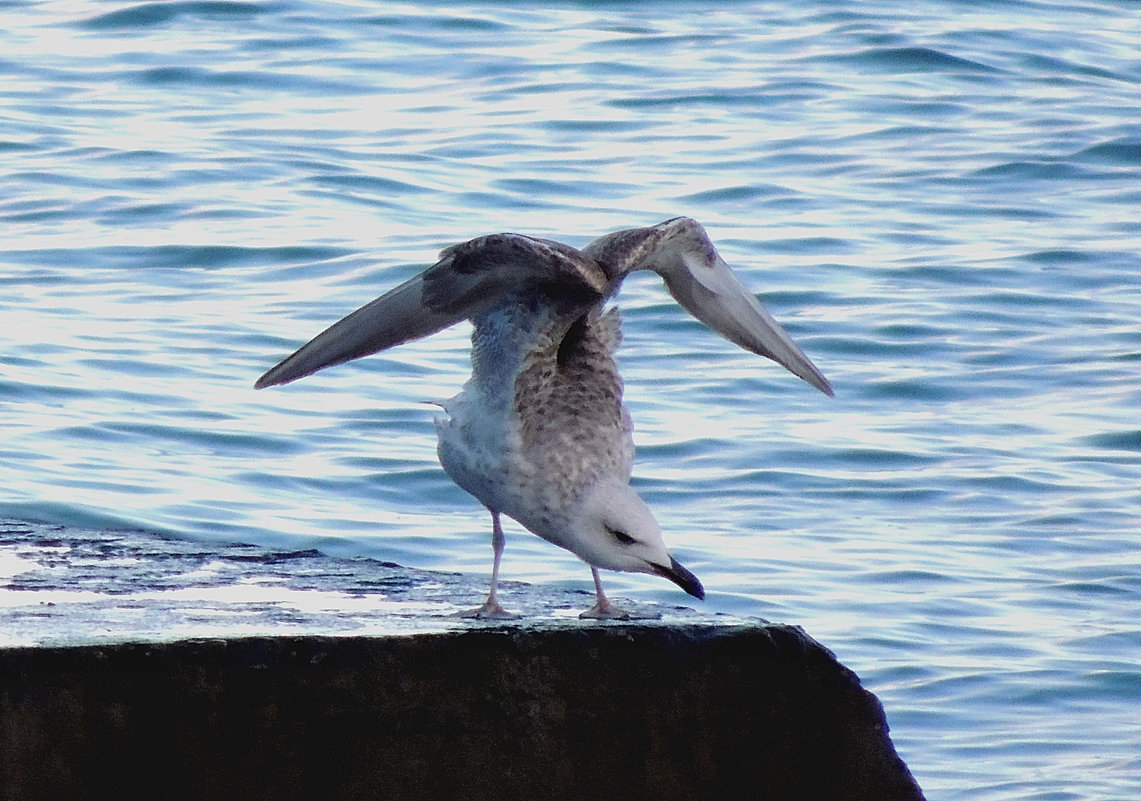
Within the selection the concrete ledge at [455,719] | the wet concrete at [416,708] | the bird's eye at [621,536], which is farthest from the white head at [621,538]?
the concrete ledge at [455,719]

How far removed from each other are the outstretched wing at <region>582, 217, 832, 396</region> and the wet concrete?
1405 millimetres

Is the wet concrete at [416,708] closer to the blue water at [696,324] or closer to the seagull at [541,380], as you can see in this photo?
the seagull at [541,380]

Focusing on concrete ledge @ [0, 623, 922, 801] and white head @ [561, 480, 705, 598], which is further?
white head @ [561, 480, 705, 598]

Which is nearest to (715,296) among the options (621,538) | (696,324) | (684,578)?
(621,538)

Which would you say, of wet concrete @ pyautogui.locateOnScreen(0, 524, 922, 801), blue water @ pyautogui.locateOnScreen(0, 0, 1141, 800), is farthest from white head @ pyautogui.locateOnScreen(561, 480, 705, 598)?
blue water @ pyautogui.locateOnScreen(0, 0, 1141, 800)

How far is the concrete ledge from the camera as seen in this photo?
434cm

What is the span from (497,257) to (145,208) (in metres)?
8.39

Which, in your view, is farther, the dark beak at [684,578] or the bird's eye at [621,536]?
the bird's eye at [621,536]

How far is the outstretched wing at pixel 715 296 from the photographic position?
614 centimetres

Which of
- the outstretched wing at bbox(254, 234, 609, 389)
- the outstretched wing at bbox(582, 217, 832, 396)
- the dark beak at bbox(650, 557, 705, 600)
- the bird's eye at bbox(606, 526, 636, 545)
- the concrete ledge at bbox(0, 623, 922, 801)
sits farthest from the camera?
the outstretched wing at bbox(582, 217, 832, 396)

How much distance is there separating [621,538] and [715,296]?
135 cm

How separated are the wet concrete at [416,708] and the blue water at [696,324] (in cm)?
274

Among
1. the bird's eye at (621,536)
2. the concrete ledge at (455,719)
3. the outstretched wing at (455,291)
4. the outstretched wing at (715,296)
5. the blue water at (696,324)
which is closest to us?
the concrete ledge at (455,719)

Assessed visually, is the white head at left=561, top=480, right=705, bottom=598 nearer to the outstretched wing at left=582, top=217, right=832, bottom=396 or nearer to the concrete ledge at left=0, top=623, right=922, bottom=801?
the concrete ledge at left=0, top=623, right=922, bottom=801
